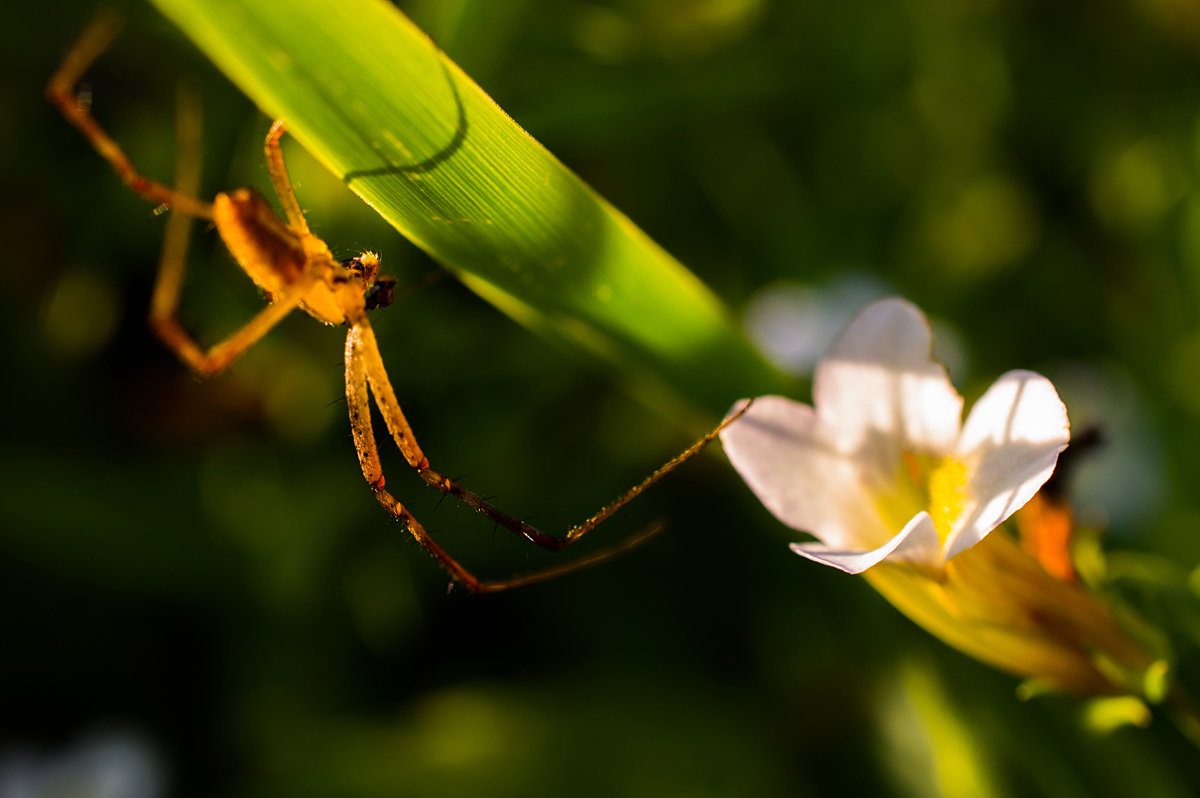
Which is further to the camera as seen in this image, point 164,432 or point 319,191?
point 164,432

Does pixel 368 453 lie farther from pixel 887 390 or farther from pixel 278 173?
pixel 887 390

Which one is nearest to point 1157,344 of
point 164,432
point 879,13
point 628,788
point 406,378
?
point 879,13

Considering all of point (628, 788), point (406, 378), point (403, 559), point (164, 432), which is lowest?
point (628, 788)

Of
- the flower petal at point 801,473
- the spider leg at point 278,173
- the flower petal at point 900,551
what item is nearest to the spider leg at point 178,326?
the spider leg at point 278,173

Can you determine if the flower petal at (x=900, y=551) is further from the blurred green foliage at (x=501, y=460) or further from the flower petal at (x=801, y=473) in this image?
the blurred green foliage at (x=501, y=460)

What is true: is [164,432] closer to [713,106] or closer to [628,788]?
[628,788]

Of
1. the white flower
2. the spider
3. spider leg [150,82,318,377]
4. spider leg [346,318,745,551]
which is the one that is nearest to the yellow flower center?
the white flower
